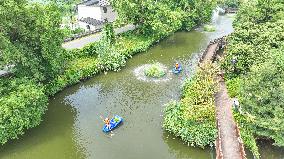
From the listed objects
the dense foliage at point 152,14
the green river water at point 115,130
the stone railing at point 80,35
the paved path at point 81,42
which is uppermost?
the dense foliage at point 152,14

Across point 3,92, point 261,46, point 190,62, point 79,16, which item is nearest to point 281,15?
point 261,46

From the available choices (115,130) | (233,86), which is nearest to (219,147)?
(115,130)

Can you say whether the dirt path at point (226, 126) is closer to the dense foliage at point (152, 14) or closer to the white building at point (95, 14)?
the dense foliage at point (152, 14)

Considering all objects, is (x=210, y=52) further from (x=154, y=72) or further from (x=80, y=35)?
(x=80, y=35)

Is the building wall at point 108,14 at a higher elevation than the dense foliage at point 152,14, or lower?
lower

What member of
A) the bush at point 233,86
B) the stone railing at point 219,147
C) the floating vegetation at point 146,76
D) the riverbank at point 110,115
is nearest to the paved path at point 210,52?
the riverbank at point 110,115

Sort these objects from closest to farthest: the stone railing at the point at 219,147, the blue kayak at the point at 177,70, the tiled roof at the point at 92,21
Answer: the stone railing at the point at 219,147 → the blue kayak at the point at 177,70 → the tiled roof at the point at 92,21
